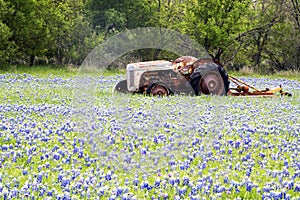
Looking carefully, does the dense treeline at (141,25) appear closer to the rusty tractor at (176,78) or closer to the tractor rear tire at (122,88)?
the tractor rear tire at (122,88)

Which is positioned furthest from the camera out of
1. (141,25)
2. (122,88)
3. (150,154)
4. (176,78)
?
(141,25)

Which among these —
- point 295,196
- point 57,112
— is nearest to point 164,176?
point 295,196

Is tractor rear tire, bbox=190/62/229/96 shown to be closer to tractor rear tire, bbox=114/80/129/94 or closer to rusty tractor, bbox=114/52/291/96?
rusty tractor, bbox=114/52/291/96

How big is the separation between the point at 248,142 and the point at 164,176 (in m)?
2.54

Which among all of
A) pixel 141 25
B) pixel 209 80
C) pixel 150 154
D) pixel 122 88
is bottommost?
pixel 150 154

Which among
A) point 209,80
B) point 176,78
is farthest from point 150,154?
point 209,80

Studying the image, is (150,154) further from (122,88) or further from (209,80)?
(122,88)

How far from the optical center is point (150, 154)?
612 centimetres

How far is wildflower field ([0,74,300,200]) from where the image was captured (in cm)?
459

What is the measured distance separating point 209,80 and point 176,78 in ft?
3.44

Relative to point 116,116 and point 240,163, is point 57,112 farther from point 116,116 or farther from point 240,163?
point 240,163

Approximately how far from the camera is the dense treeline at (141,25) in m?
26.8

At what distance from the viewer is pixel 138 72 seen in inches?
551

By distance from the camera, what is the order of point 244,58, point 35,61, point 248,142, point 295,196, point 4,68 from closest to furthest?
point 295,196
point 248,142
point 4,68
point 35,61
point 244,58
